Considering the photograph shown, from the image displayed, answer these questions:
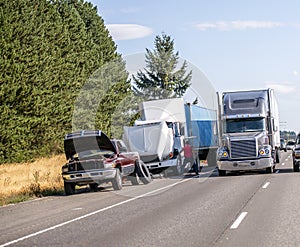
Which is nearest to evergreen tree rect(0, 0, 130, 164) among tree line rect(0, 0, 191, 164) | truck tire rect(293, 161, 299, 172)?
tree line rect(0, 0, 191, 164)

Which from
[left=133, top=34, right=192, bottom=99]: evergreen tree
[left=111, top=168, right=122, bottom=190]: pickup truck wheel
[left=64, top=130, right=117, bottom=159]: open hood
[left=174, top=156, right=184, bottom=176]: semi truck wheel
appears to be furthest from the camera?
[left=133, top=34, right=192, bottom=99]: evergreen tree

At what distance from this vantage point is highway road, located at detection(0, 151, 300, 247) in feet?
38.3

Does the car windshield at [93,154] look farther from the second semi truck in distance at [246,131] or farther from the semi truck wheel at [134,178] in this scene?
the second semi truck in distance at [246,131]

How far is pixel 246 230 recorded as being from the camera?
12.4 metres

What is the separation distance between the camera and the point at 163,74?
105 m

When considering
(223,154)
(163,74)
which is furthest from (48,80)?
(163,74)

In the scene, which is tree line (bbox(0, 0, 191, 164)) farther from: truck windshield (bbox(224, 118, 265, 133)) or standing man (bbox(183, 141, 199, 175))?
truck windshield (bbox(224, 118, 265, 133))

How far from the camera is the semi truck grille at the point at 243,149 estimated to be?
98.8 ft

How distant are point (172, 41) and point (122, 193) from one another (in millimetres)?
85616

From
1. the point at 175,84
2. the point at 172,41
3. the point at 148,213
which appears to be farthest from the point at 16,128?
the point at 172,41

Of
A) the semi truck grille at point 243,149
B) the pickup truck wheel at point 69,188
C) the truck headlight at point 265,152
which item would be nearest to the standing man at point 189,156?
the semi truck grille at point 243,149

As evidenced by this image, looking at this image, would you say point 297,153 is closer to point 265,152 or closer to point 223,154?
point 265,152

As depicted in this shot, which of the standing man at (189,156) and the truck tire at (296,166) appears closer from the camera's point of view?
the truck tire at (296,166)

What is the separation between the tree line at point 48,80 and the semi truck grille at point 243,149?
1857 centimetres
